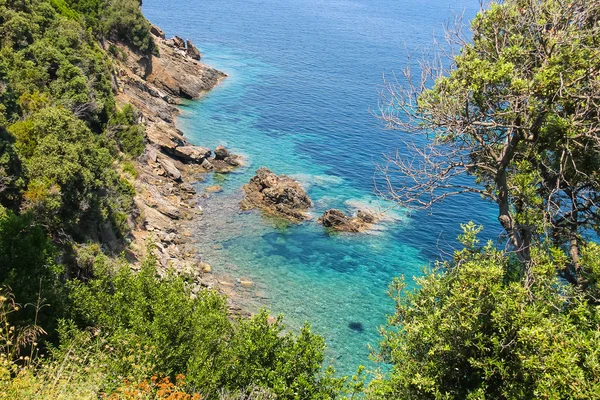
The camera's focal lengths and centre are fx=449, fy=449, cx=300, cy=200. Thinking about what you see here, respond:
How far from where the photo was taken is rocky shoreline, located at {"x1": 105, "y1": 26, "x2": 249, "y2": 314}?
37531 millimetres

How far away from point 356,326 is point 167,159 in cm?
3178

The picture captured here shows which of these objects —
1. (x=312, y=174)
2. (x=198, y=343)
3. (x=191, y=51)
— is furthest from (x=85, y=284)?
(x=191, y=51)

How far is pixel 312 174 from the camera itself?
59.5m

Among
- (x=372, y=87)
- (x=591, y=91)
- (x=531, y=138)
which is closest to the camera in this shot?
(x=591, y=91)

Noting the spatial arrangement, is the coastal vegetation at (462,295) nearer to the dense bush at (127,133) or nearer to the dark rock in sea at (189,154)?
the dense bush at (127,133)

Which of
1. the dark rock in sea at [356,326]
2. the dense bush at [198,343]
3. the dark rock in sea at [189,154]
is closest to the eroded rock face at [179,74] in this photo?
the dark rock in sea at [189,154]

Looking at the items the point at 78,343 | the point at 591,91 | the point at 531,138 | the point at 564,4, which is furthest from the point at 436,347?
the point at 78,343

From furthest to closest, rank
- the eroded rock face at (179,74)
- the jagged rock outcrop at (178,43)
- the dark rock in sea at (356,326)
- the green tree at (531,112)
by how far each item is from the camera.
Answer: the jagged rock outcrop at (178,43) → the eroded rock face at (179,74) → the dark rock in sea at (356,326) → the green tree at (531,112)

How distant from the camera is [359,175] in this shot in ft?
199

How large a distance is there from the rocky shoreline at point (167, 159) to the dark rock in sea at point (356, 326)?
27.9 feet

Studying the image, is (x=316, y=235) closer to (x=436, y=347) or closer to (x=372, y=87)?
(x=436, y=347)

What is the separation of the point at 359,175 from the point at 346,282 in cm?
2358

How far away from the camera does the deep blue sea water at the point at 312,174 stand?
37.2 metres

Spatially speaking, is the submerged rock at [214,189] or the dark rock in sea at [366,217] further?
the submerged rock at [214,189]
